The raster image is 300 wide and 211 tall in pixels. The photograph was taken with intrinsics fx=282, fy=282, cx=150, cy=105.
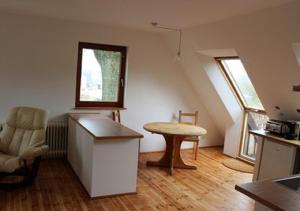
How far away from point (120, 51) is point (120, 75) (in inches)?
17.1

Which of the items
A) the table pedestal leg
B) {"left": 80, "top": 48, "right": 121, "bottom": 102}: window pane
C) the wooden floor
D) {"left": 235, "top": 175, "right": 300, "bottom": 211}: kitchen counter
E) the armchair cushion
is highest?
{"left": 80, "top": 48, "right": 121, "bottom": 102}: window pane

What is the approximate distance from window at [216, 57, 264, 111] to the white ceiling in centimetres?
125

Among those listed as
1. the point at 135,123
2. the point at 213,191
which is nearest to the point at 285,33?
the point at 213,191

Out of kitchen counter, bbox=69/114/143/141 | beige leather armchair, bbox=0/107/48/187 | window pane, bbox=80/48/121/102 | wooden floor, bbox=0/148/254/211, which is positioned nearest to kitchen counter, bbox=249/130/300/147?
wooden floor, bbox=0/148/254/211

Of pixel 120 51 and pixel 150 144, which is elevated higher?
pixel 120 51

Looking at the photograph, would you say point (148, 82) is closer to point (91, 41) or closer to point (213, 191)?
point (91, 41)

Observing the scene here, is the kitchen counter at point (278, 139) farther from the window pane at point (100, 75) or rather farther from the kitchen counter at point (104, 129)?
the window pane at point (100, 75)

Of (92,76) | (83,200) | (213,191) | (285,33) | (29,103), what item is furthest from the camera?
(92,76)

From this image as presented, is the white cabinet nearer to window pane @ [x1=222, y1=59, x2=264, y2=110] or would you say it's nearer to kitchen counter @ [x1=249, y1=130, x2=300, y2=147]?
kitchen counter @ [x1=249, y1=130, x2=300, y2=147]

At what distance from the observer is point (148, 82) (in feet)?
17.5

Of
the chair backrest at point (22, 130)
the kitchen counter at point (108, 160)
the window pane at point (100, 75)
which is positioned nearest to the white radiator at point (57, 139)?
the window pane at point (100, 75)

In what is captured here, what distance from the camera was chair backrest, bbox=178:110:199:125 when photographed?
18.1 feet

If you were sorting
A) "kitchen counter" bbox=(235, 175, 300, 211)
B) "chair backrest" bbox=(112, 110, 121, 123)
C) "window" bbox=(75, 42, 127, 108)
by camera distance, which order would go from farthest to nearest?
"chair backrest" bbox=(112, 110, 121, 123)
"window" bbox=(75, 42, 127, 108)
"kitchen counter" bbox=(235, 175, 300, 211)

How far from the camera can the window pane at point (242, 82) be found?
198 inches
